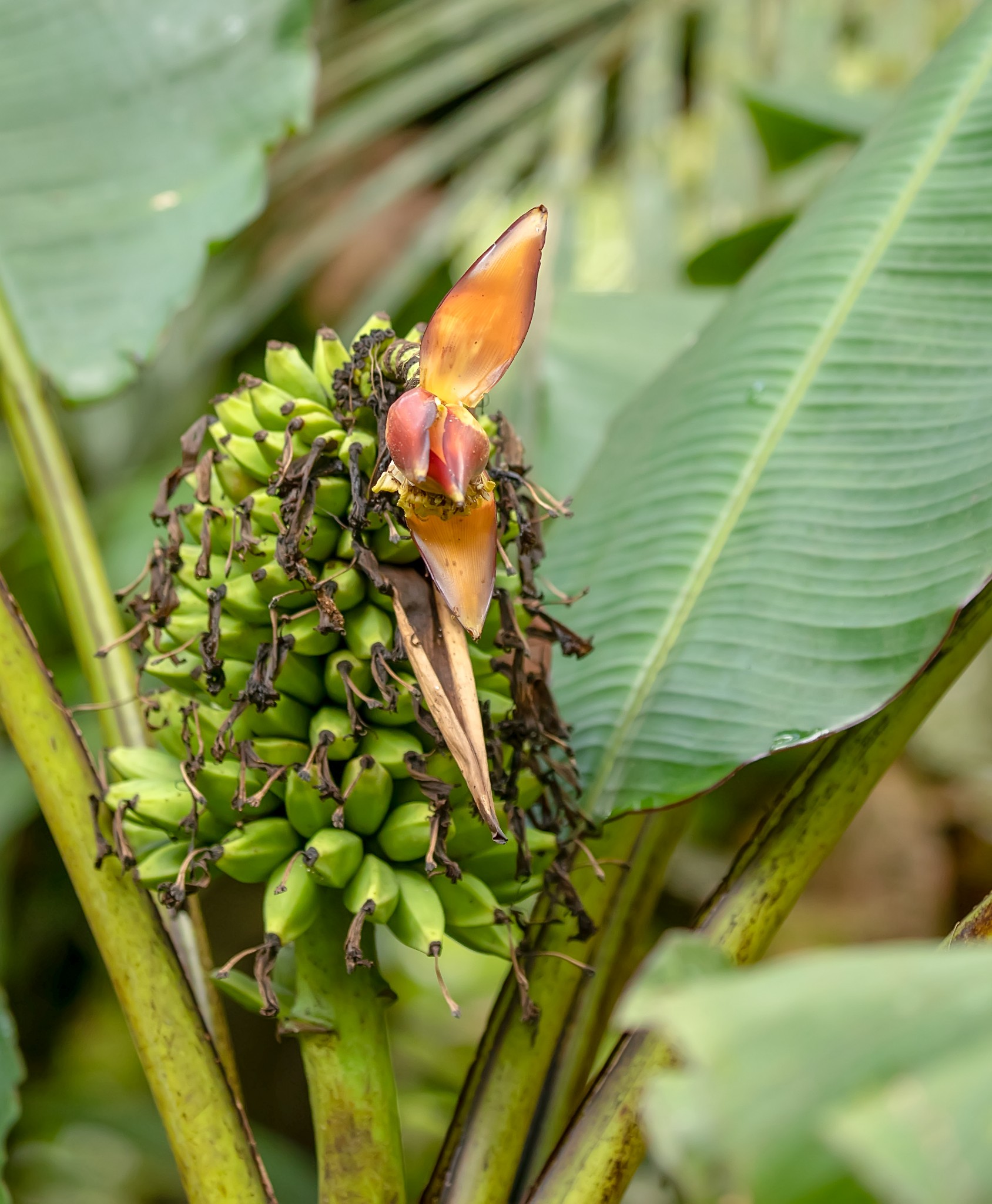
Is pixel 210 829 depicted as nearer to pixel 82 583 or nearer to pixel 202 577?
pixel 202 577

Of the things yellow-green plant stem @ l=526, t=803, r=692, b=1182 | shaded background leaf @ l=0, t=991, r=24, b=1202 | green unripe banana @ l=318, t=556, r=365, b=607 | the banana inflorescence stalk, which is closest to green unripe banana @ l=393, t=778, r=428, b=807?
the banana inflorescence stalk

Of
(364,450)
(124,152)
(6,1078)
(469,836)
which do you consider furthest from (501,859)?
(124,152)

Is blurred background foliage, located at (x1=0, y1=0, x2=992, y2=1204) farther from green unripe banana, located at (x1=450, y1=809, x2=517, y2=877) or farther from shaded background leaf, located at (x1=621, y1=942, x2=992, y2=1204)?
shaded background leaf, located at (x1=621, y1=942, x2=992, y2=1204)

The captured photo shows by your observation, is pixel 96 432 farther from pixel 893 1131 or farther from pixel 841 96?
pixel 893 1131

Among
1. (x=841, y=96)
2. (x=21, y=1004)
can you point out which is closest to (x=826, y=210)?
(x=841, y=96)

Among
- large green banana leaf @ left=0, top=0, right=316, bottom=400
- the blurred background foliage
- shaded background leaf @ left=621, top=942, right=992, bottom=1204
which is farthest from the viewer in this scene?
the blurred background foliage

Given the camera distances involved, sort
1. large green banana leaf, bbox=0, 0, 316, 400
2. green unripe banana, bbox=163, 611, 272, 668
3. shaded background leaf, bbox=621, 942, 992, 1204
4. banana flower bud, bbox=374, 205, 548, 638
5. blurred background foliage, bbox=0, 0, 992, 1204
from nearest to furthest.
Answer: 1. shaded background leaf, bbox=621, 942, 992, 1204
2. banana flower bud, bbox=374, 205, 548, 638
3. green unripe banana, bbox=163, 611, 272, 668
4. large green banana leaf, bbox=0, 0, 316, 400
5. blurred background foliage, bbox=0, 0, 992, 1204
